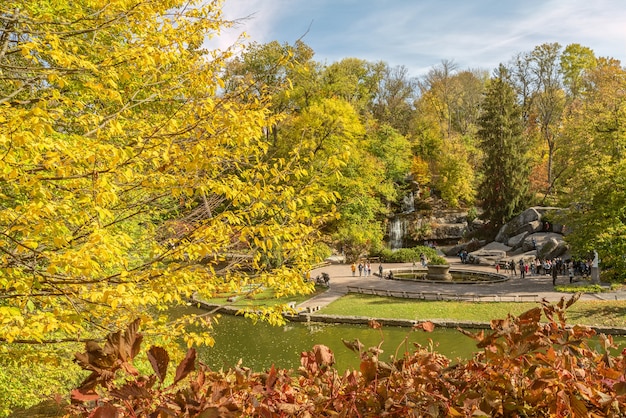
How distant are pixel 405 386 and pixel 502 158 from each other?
145 feet

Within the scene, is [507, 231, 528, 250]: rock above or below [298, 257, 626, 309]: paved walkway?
above

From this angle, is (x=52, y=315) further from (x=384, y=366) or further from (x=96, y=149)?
(x=384, y=366)

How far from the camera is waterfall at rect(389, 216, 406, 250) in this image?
44344 mm

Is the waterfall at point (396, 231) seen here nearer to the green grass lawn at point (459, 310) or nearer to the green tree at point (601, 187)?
the green tree at point (601, 187)

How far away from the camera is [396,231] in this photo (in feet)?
147

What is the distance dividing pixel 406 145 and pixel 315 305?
972 inches

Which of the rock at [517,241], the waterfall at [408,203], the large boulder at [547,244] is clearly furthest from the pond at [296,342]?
the waterfall at [408,203]

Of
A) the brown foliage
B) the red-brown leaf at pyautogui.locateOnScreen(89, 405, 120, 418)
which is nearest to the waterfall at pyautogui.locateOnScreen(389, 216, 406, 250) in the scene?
the brown foliage

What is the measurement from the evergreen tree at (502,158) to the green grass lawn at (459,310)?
2256 centimetres

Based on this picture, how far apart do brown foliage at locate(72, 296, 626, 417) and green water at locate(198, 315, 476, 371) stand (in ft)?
43.0

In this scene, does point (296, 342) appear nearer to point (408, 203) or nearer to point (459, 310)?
point (459, 310)

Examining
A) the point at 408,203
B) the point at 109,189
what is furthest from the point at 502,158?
the point at 109,189

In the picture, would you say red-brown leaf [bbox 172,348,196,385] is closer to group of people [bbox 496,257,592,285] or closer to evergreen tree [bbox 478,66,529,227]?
group of people [bbox 496,257,592,285]

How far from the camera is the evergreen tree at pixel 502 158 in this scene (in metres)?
41.5
